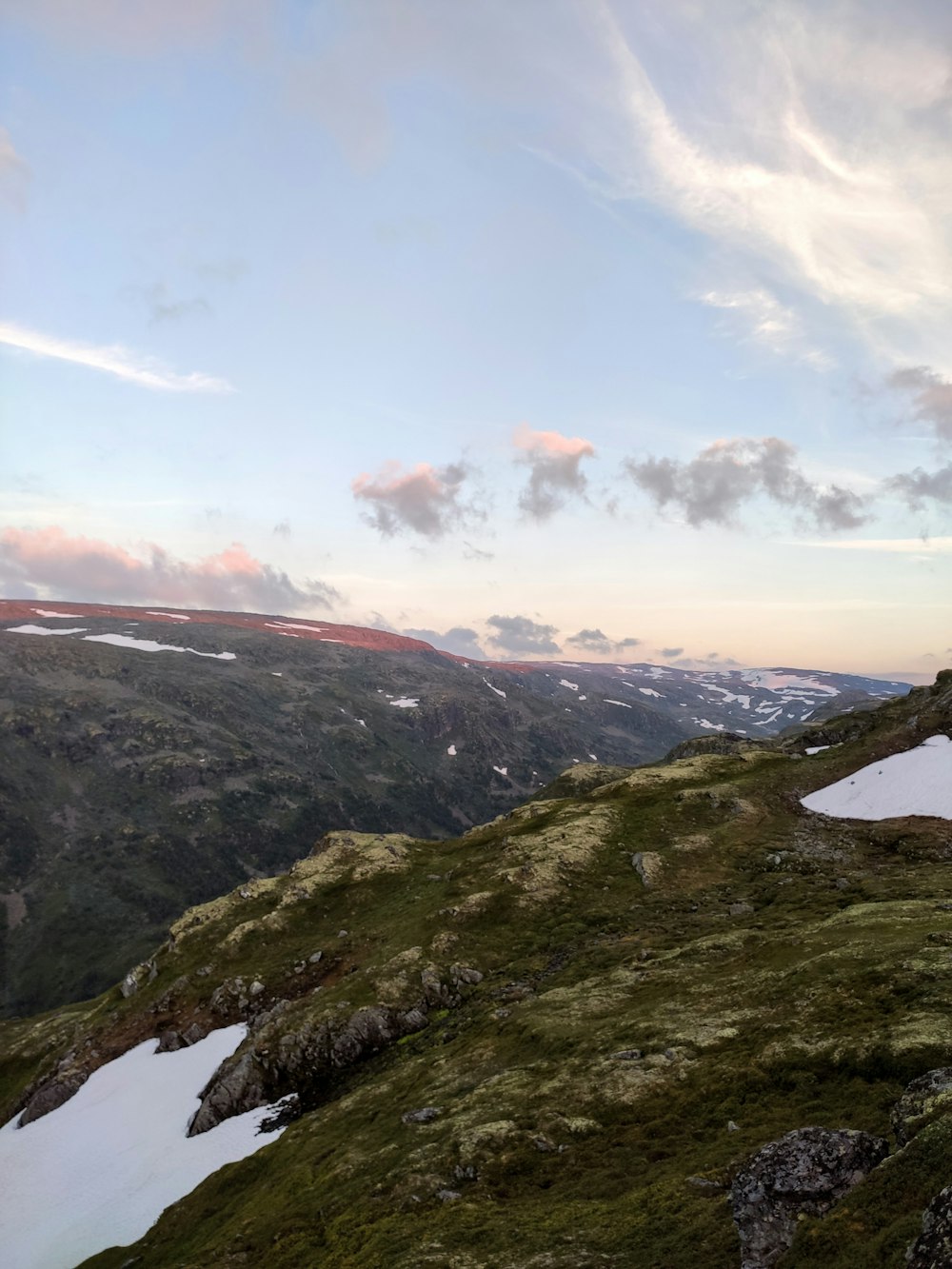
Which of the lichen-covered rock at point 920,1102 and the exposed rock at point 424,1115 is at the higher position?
the lichen-covered rock at point 920,1102

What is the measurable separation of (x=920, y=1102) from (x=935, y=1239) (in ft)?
30.6

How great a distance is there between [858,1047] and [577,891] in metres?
39.8

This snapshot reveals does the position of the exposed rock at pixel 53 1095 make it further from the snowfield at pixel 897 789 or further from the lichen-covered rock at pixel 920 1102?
the snowfield at pixel 897 789

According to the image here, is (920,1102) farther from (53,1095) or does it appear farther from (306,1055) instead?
(53,1095)

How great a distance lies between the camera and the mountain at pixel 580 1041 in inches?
771

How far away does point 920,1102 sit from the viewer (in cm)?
1842

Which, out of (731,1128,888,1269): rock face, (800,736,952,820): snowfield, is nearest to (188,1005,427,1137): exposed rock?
(731,1128,888,1269): rock face

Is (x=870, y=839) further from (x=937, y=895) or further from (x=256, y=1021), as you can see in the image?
(x=256, y=1021)

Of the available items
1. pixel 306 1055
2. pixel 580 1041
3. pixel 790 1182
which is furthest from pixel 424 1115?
pixel 790 1182

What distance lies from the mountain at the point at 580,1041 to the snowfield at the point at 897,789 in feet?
1.30

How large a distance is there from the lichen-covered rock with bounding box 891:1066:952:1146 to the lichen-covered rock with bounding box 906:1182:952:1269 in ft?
21.8

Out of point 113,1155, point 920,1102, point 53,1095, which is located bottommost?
point 53,1095

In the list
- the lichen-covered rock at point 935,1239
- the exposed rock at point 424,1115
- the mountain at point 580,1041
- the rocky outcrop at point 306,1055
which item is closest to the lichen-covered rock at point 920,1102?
the mountain at point 580,1041

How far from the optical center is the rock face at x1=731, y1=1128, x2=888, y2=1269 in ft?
50.5
